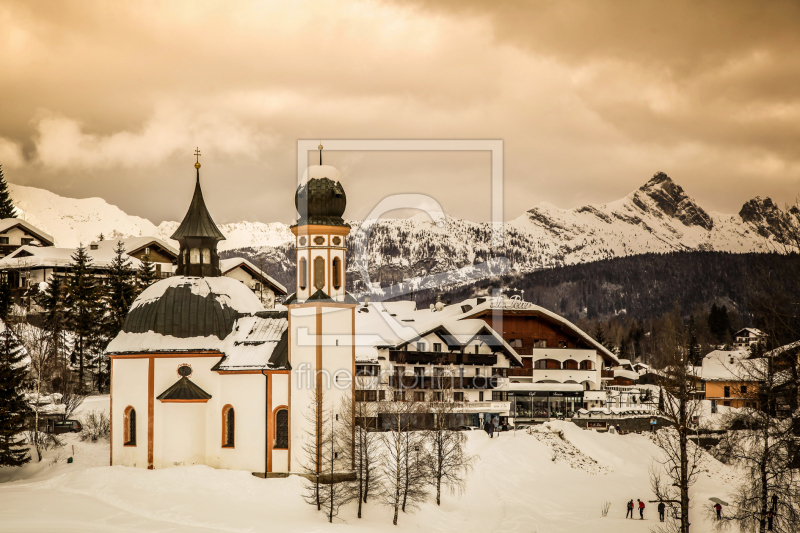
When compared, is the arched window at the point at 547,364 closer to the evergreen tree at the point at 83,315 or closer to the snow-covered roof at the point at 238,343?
the snow-covered roof at the point at 238,343

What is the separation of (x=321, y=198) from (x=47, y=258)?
166ft

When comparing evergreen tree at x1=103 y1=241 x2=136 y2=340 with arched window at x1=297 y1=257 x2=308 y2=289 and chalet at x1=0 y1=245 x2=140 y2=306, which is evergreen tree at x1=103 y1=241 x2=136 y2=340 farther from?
arched window at x1=297 y1=257 x2=308 y2=289

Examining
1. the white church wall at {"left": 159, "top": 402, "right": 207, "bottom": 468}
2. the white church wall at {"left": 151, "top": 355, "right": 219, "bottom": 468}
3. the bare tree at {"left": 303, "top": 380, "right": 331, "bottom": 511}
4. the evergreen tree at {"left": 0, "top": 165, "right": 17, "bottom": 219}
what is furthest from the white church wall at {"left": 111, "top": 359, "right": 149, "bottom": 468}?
the evergreen tree at {"left": 0, "top": 165, "right": 17, "bottom": 219}

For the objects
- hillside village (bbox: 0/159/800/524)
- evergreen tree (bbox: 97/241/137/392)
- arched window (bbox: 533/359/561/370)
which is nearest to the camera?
hillside village (bbox: 0/159/800/524)

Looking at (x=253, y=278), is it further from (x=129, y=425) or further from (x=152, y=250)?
(x=129, y=425)

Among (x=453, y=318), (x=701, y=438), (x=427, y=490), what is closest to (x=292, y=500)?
(x=427, y=490)

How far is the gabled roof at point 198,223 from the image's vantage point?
163ft

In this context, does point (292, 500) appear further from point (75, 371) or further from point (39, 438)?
point (75, 371)

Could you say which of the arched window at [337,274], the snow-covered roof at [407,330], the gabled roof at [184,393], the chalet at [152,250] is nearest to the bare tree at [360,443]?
the arched window at [337,274]

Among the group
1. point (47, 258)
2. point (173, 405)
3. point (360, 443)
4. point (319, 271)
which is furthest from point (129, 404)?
point (47, 258)

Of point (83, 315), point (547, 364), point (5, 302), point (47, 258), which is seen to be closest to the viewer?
point (83, 315)

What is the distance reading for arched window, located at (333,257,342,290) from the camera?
148ft

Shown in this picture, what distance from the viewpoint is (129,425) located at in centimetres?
4622

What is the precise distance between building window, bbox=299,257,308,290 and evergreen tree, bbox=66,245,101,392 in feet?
88.6
